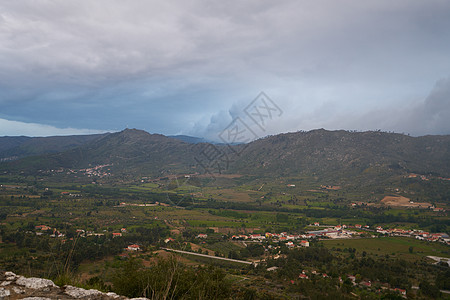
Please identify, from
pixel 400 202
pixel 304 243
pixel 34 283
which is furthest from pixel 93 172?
pixel 34 283

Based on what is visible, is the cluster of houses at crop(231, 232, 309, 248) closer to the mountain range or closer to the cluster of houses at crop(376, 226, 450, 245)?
the cluster of houses at crop(376, 226, 450, 245)

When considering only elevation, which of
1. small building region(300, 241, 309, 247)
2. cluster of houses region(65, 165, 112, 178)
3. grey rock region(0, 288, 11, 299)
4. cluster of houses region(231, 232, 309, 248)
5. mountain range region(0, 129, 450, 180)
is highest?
mountain range region(0, 129, 450, 180)

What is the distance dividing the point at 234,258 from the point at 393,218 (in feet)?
124

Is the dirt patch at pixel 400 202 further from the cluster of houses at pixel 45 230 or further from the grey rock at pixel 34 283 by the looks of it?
the grey rock at pixel 34 283

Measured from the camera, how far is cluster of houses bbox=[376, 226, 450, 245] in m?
36.3

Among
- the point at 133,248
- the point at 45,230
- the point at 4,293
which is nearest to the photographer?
the point at 4,293

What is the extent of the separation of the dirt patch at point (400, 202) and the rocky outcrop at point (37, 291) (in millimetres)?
68307

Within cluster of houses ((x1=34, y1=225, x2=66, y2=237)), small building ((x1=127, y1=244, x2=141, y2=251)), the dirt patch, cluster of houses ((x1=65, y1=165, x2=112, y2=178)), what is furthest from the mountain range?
small building ((x1=127, y1=244, x2=141, y2=251))

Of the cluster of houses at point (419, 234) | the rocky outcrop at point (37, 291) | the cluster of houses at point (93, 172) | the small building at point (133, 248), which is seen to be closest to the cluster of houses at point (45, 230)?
the small building at point (133, 248)

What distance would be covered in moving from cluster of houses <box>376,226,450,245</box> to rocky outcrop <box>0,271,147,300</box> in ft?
149

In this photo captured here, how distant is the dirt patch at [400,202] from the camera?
5708 centimetres

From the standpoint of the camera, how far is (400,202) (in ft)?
195

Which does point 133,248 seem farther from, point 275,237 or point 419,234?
point 419,234

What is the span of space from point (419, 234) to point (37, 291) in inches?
1928
